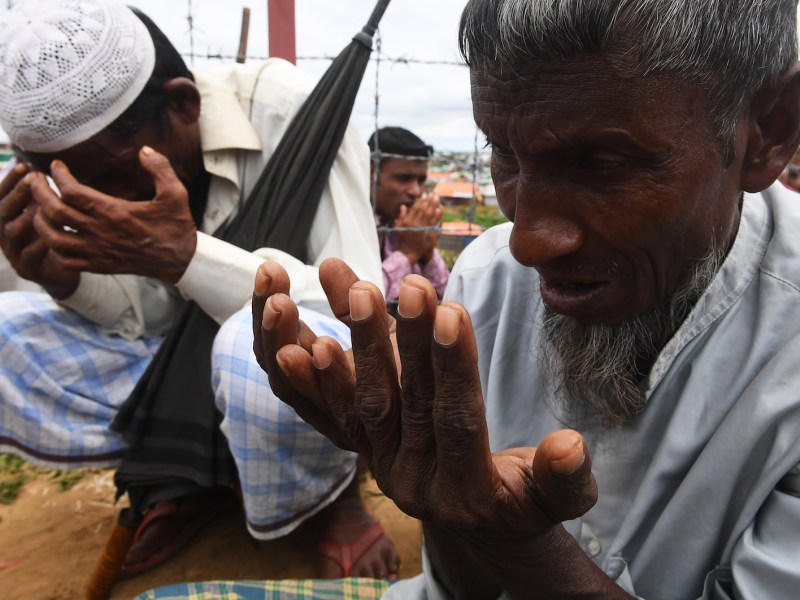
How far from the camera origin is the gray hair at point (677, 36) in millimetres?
1046

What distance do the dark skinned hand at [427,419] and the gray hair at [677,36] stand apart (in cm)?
55

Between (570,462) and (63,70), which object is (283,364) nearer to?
(570,462)

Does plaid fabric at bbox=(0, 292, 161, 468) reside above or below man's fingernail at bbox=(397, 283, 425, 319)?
below

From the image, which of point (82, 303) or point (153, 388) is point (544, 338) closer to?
point (153, 388)

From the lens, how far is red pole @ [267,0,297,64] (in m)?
3.58

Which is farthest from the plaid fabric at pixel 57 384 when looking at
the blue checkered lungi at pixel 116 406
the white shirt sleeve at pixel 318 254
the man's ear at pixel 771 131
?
the man's ear at pixel 771 131

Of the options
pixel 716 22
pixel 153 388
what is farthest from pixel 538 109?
pixel 153 388

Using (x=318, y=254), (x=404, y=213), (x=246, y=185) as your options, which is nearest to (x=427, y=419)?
(x=318, y=254)

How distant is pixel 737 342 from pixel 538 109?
24.8 inches

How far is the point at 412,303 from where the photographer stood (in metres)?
0.82

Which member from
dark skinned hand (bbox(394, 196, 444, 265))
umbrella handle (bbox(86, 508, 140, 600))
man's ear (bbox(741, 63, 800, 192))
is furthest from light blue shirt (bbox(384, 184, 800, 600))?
dark skinned hand (bbox(394, 196, 444, 265))

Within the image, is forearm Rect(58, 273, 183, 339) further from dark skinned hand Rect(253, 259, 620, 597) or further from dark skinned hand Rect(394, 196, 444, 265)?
dark skinned hand Rect(394, 196, 444, 265)

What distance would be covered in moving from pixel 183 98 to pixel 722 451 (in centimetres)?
218

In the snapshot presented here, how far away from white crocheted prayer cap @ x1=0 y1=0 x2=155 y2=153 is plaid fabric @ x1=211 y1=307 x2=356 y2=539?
0.87m
